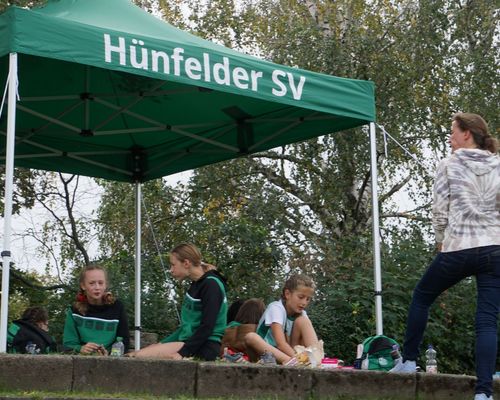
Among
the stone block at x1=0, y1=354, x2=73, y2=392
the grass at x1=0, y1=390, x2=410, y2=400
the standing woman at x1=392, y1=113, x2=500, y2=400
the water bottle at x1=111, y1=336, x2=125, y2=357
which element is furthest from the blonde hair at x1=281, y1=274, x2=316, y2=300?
the stone block at x1=0, y1=354, x2=73, y2=392

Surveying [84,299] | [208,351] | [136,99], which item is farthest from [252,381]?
[136,99]

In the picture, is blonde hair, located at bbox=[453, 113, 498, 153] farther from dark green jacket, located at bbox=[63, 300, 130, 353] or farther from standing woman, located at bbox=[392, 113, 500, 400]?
dark green jacket, located at bbox=[63, 300, 130, 353]

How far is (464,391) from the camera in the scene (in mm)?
6777

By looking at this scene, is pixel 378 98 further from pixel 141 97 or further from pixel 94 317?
pixel 94 317

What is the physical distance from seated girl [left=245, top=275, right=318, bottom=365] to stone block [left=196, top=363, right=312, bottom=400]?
1.19m

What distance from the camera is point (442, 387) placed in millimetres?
6781

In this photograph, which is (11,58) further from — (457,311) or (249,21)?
(249,21)

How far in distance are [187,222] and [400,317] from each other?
20.6ft

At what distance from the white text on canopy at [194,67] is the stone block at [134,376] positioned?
7.43 feet

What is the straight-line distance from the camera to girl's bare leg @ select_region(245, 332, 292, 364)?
302 inches

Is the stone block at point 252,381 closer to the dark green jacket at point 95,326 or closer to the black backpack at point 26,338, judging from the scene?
the dark green jacket at point 95,326

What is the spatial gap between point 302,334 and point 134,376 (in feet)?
7.28

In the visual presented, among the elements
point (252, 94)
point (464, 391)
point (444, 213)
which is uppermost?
point (252, 94)

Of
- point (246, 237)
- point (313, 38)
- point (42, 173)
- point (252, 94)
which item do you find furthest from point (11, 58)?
point (313, 38)
